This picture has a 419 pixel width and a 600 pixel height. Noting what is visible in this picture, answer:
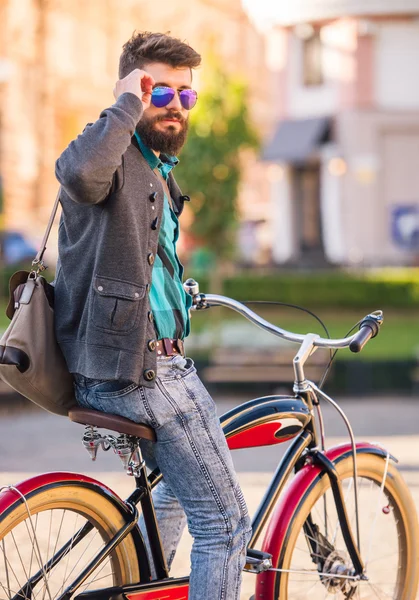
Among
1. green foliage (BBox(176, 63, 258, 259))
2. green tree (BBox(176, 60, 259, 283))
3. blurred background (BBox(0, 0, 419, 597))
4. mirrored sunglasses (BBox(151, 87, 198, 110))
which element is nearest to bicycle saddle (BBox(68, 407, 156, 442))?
mirrored sunglasses (BBox(151, 87, 198, 110))

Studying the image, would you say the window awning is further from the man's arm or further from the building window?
the man's arm

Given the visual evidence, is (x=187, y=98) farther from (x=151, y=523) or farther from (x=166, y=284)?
(x=151, y=523)

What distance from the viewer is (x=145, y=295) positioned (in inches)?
113

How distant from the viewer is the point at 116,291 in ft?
9.32

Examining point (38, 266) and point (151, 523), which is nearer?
point (38, 266)

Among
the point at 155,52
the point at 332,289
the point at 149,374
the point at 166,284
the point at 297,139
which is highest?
the point at 297,139

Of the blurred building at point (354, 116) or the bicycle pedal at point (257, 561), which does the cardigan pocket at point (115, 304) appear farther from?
the blurred building at point (354, 116)

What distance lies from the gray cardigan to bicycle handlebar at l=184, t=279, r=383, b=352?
560 millimetres

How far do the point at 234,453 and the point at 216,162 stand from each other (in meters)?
11.8

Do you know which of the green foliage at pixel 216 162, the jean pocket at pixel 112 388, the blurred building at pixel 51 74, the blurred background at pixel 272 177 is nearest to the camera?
the jean pocket at pixel 112 388

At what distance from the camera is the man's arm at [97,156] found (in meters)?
2.69

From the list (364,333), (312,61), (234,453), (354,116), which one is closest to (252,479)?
(234,453)

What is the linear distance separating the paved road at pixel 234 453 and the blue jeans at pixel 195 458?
1.89 m

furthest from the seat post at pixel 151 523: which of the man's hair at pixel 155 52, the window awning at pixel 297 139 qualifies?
the window awning at pixel 297 139
